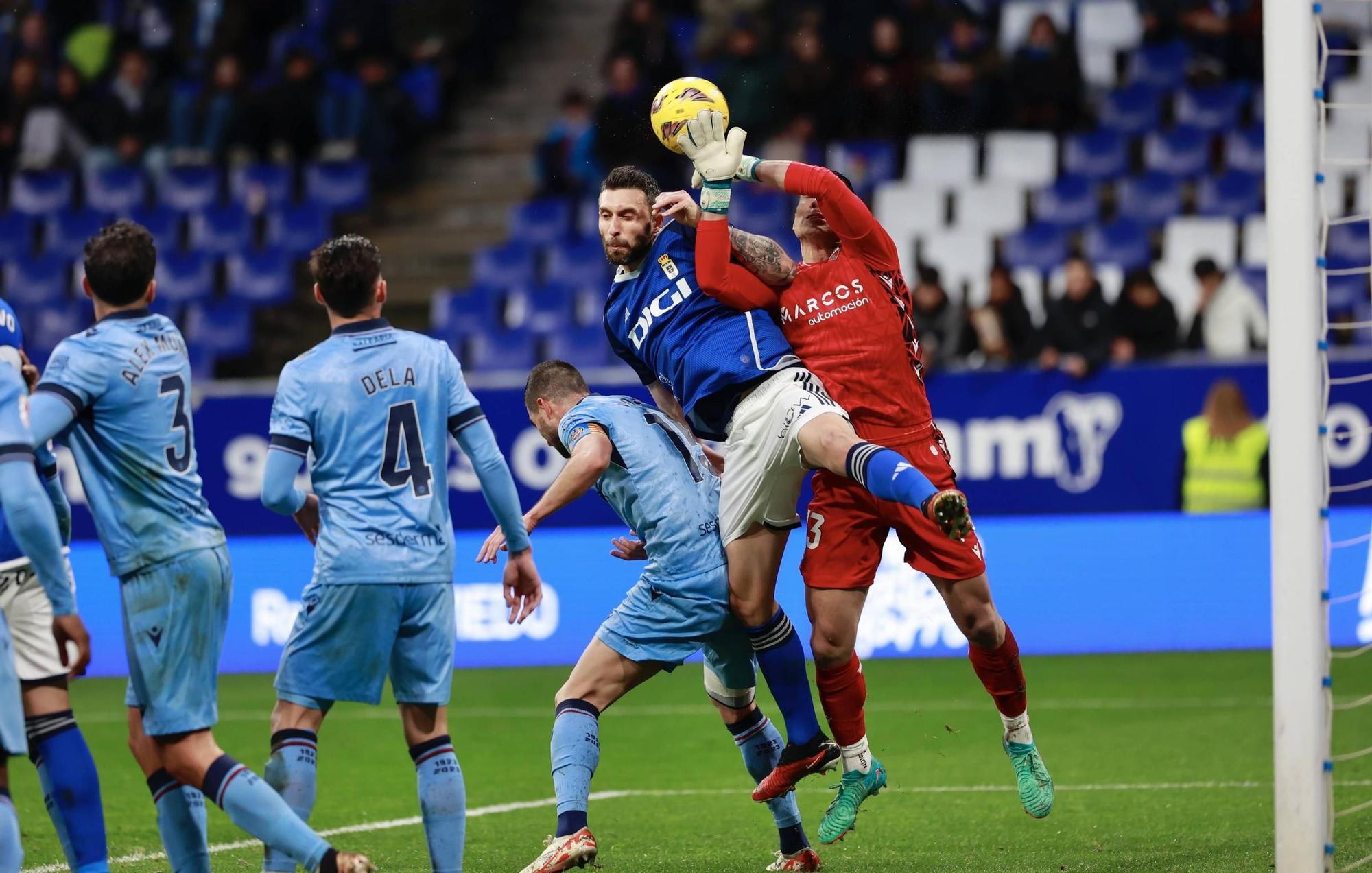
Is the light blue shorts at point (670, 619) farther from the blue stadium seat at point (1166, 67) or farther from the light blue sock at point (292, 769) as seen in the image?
the blue stadium seat at point (1166, 67)

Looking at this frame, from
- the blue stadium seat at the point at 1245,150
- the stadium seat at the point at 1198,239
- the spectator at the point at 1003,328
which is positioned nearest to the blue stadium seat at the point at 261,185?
the spectator at the point at 1003,328

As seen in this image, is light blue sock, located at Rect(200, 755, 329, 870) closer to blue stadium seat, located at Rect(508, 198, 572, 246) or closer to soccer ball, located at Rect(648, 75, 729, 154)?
soccer ball, located at Rect(648, 75, 729, 154)

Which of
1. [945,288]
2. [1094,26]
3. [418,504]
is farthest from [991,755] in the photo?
[1094,26]

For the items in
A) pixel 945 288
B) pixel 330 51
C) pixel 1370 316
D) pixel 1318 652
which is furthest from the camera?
pixel 330 51

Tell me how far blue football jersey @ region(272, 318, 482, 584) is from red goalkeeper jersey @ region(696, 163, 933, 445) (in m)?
1.44

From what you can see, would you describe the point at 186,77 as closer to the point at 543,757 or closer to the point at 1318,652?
the point at 543,757

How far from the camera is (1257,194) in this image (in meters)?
16.2

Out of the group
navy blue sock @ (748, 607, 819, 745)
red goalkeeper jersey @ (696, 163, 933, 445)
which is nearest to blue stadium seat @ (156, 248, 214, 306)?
red goalkeeper jersey @ (696, 163, 933, 445)

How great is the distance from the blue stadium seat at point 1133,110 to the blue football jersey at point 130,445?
526 inches

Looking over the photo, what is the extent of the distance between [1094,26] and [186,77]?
1028 centimetres

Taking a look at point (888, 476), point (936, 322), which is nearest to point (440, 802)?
point (888, 476)

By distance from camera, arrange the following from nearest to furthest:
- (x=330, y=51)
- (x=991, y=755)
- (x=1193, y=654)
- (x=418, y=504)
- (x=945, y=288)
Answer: (x=418, y=504)
(x=991, y=755)
(x=1193, y=654)
(x=945, y=288)
(x=330, y=51)

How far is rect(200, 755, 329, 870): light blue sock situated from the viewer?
5203 mm

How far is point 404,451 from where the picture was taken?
5609 millimetres
